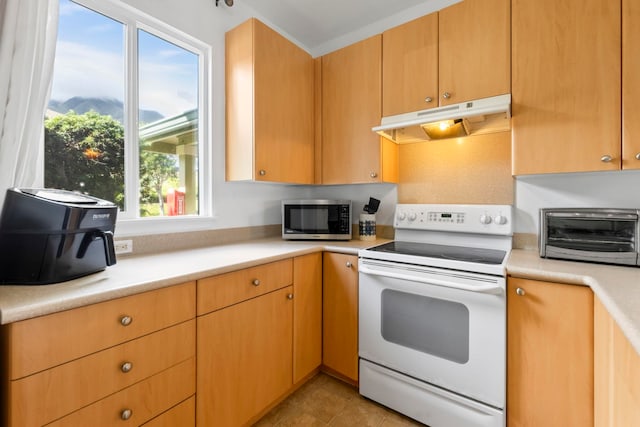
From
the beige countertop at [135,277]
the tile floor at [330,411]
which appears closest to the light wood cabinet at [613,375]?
the tile floor at [330,411]

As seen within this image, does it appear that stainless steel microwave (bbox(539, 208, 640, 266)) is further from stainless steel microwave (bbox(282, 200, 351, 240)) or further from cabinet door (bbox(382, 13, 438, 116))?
stainless steel microwave (bbox(282, 200, 351, 240))

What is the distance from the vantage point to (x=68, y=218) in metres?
0.96

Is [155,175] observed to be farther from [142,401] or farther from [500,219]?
[500,219]

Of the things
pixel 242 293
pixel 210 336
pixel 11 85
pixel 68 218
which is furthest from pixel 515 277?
pixel 11 85

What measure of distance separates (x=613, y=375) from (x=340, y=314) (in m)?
1.23

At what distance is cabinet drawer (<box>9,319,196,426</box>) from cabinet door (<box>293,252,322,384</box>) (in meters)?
0.68

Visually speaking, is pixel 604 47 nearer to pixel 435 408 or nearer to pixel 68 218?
pixel 435 408

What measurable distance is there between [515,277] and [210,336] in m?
1.39

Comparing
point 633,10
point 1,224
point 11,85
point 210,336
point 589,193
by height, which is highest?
point 633,10

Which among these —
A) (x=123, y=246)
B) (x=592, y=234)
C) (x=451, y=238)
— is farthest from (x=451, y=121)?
(x=123, y=246)

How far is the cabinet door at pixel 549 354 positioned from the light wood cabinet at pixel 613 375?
0.04m

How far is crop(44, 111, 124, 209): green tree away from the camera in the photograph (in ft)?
4.49

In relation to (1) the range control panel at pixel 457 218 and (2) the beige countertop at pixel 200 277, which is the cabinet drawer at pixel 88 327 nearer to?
(2) the beige countertop at pixel 200 277

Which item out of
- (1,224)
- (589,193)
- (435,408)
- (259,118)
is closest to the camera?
(1,224)
